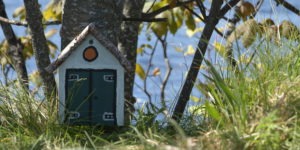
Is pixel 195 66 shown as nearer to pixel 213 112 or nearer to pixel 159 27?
pixel 213 112

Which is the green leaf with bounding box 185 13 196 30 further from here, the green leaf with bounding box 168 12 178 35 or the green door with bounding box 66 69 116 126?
the green door with bounding box 66 69 116 126

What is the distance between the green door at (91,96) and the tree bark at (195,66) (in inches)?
14.5

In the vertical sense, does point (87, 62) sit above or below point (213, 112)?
above

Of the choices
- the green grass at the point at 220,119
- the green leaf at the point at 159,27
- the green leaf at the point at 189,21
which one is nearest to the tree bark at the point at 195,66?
the green grass at the point at 220,119

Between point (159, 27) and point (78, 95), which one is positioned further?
point (159, 27)

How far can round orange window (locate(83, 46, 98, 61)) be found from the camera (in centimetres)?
363

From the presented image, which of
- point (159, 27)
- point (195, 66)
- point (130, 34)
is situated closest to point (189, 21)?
point (159, 27)

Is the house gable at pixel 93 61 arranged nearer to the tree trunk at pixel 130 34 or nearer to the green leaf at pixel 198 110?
the green leaf at pixel 198 110

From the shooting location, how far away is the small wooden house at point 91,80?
11.9 ft

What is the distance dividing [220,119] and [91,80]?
2.46 feet

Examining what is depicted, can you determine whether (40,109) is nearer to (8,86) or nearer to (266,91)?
(8,86)

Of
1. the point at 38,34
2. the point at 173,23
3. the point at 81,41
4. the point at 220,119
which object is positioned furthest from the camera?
the point at 173,23

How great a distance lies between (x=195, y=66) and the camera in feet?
13.9

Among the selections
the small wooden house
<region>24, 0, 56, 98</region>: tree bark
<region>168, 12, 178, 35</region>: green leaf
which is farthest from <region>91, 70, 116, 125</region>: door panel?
<region>168, 12, 178, 35</region>: green leaf
